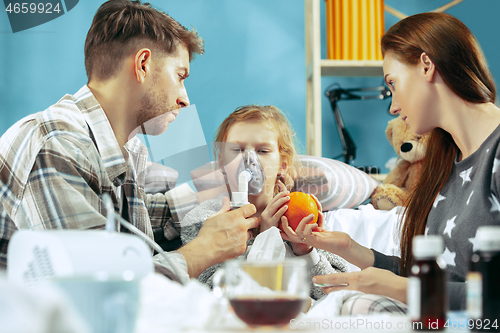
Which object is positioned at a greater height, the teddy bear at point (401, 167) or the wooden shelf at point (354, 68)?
the wooden shelf at point (354, 68)

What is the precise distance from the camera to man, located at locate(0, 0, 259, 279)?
2.95 ft

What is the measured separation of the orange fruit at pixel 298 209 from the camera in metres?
1.05

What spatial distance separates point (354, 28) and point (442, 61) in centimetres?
79

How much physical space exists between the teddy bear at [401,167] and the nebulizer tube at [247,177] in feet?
2.30

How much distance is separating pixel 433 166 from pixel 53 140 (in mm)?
887

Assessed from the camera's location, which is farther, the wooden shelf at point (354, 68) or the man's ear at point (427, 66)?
the wooden shelf at point (354, 68)

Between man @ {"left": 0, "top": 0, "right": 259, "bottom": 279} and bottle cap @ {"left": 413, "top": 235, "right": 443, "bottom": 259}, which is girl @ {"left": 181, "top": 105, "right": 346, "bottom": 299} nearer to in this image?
man @ {"left": 0, "top": 0, "right": 259, "bottom": 279}

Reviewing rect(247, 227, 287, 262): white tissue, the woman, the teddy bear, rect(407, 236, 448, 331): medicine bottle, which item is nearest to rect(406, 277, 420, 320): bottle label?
rect(407, 236, 448, 331): medicine bottle

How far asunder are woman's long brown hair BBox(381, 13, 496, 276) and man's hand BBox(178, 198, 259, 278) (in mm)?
384

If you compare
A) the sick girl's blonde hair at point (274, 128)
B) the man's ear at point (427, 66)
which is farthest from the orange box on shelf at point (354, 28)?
the man's ear at point (427, 66)

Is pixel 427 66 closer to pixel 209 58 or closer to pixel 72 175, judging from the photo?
pixel 209 58

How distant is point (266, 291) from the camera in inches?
17.4

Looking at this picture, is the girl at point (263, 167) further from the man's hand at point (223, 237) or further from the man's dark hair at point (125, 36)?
the man's dark hair at point (125, 36)

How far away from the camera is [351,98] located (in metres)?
1.58
